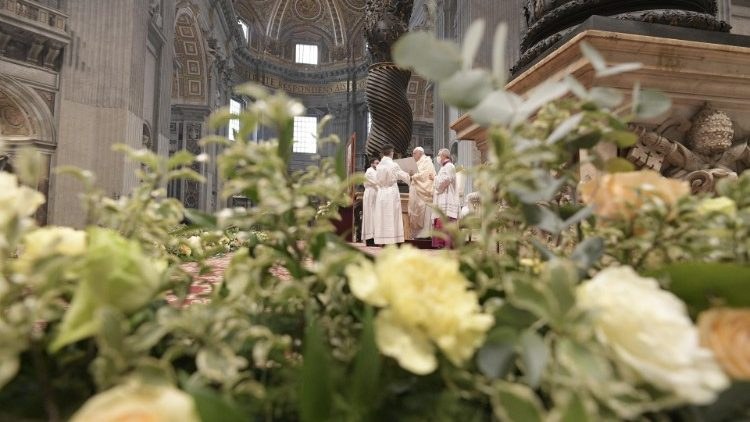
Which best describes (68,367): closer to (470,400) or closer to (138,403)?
(138,403)

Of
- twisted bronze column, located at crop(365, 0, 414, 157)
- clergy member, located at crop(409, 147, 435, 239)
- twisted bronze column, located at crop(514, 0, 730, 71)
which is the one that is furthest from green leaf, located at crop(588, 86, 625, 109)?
twisted bronze column, located at crop(365, 0, 414, 157)

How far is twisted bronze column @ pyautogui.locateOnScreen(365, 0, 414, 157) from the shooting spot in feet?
21.8

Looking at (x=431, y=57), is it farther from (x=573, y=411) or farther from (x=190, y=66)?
(x=190, y=66)

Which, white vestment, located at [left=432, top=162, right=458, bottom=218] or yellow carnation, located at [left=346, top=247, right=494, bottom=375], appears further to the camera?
white vestment, located at [left=432, top=162, right=458, bottom=218]

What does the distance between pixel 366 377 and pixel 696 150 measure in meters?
1.41

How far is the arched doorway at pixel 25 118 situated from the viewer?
20.5 feet

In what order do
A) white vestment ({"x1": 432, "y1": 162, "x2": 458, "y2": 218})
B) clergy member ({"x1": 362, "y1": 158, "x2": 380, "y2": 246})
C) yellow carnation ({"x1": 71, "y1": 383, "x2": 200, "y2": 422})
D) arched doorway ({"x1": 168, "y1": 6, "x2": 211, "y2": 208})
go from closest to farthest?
1. yellow carnation ({"x1": 71, "y1": 383, "x2": 200, "y2": 422})
2. white vestment ({"x1": 432, "y1": 162, "x2": 458, "y2": 218})
3. clergy member ({"x1": 362, "y1": 158, "x2": 380, "y2": 246})
4. arched doorway ({"x1": 168, "y1": 6, "x2": 211, "y2": 208})

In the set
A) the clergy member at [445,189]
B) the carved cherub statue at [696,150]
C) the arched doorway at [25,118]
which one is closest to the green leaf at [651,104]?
the carved cherub statue at [696,150]

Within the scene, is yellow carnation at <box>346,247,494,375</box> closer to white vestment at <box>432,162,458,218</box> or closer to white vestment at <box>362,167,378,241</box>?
white vestment at <box>432,162,458,218</box>

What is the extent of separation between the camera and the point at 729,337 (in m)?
0.26

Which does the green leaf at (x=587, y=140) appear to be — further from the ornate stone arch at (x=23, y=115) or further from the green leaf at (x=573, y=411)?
the ornate stone arch at (x=23, y=115)

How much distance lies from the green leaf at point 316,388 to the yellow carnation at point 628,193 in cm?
24

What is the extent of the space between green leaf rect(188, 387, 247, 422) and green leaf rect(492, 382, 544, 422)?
126 mm

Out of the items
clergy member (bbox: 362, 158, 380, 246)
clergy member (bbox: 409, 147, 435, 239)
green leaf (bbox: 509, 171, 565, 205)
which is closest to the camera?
green leaf (bbox: 509, 171, 565, 205)
